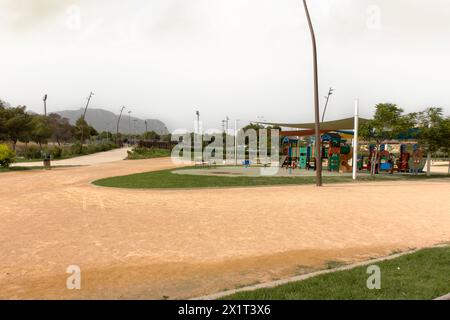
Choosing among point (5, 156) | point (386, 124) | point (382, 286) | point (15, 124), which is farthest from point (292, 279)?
point (15, 124)

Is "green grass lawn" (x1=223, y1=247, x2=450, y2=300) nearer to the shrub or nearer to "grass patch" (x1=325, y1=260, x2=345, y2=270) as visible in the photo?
"grass patch" (x1=325, y1=260, x2=345, y2=270)

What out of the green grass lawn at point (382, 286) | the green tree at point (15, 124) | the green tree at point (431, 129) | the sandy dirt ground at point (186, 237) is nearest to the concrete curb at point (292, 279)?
the green grass lawn at point (382, 286)

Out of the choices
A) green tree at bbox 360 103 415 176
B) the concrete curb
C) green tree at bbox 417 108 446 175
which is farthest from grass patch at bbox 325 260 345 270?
green tree at bbox 417 108 446 175

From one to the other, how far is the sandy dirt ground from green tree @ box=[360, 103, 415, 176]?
26.1 feet

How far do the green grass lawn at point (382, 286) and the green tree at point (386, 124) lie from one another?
16212mm

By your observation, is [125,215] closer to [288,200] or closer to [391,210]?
[288,200]

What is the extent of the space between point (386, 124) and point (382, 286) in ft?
59.3

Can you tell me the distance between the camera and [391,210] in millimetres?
10203

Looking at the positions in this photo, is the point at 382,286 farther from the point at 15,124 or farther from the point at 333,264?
the point at 15,124

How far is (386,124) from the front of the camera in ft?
65.8

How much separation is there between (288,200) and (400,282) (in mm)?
7455

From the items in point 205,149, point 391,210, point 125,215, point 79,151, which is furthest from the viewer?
point 205,149

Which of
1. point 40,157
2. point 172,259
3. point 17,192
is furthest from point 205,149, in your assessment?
point 172,259

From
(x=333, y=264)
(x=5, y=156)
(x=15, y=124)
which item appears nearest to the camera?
(x=333, y=264)
